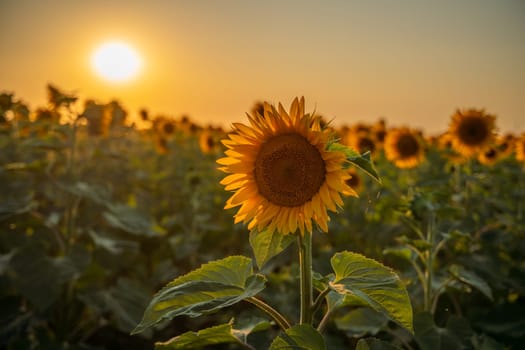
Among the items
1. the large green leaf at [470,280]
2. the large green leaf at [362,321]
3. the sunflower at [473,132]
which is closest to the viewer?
the large green leaf at [470,280]

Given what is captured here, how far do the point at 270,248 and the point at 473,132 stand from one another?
4539 millimetres

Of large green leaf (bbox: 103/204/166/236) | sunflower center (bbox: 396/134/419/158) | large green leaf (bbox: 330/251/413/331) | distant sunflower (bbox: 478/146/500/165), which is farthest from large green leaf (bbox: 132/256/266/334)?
distant sunflower (bbox: 478/146/500/165)

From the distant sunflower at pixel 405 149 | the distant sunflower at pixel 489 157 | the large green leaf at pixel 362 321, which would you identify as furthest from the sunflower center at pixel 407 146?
the large green leaf at pixel 362 321

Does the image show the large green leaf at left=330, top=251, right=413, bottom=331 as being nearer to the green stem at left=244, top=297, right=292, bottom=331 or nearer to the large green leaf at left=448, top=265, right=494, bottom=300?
the green stem at left=244, top=297, right=292, bottom=331

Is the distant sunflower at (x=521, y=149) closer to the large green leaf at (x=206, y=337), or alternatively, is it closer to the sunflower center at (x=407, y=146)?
the sunflower center at (x=407, y=146)

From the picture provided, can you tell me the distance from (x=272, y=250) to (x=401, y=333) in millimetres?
1556

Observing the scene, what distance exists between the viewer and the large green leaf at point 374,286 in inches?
61.6

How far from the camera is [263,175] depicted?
2045 millimetres

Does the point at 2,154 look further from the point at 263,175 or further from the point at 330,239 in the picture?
the point at 263,175

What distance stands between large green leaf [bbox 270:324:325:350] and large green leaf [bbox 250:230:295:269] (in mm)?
284

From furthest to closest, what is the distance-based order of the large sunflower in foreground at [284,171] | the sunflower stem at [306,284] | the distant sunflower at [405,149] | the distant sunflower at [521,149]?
the distant sunflower at [521,149]
the distant sunflower at [405,149]
the large sunflower in foreground at [284,171]
the sunflower stem at [306,284]

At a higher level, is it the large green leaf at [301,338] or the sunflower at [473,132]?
the sunflower at [473,132]

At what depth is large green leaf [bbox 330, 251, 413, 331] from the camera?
1.56m

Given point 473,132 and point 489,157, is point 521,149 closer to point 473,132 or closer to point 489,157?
point 489,157
